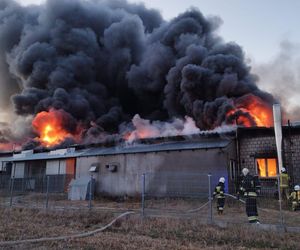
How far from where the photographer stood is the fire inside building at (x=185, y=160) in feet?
52.7

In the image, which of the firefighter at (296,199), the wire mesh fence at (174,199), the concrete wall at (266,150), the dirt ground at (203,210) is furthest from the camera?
the concrete wall at (266,150)

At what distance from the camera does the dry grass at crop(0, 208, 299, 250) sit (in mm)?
6223

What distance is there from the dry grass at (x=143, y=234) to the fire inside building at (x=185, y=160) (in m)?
5.81

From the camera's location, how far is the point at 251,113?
24.0 meters

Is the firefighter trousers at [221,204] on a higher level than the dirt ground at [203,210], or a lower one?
higher

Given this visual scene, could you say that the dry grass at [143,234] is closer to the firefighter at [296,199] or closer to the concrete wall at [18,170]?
the firefighter at [296,199]

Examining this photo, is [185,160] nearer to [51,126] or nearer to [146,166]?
[146,166]

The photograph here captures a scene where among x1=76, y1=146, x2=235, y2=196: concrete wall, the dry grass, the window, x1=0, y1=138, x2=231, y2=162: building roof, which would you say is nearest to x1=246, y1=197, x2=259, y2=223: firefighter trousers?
the dry grass

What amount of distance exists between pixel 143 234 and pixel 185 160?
937cm

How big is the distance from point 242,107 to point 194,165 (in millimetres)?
Result: 11250

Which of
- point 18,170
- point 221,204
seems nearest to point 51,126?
point 18,170

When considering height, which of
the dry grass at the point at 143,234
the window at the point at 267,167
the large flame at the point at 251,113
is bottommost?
the dry grass at the point at 143,234

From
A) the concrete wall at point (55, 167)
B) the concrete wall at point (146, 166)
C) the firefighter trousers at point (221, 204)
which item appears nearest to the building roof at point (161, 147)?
the concrete wall at point (146, 166)

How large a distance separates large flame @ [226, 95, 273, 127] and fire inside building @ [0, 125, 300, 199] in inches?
176
